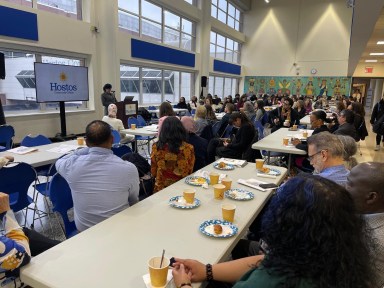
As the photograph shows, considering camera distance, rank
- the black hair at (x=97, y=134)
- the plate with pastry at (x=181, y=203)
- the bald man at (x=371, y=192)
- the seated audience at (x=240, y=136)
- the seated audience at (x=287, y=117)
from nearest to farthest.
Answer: the bald man at (x=371, y=192), the plate with pastry at (x=181, y=203), the black hair at (x=97, y=134), the seated audience at (x=240, y=136), the seated audience at (x=287, y=117)

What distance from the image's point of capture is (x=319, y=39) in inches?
643

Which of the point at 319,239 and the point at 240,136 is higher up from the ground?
the point at 319,239

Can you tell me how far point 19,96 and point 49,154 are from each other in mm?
4507

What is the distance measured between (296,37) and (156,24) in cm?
1013

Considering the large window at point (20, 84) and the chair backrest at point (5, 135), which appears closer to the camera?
the chair backrest at point (5, 135)

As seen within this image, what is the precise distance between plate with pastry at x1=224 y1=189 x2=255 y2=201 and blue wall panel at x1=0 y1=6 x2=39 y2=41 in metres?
6.32

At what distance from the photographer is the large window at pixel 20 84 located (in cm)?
645

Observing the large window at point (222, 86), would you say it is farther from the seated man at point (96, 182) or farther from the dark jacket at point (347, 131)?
the seated man at point (96, 182)

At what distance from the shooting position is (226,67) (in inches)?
620

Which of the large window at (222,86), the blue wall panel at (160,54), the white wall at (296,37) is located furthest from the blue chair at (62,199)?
the white wall at (296,37)

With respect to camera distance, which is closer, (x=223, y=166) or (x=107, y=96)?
(x=223, y=166)

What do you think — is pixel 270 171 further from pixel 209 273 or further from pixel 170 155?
pixel 209 273

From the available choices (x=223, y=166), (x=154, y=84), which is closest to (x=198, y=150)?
(x=223, y=166)

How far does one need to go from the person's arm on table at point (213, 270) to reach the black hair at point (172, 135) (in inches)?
52.9
